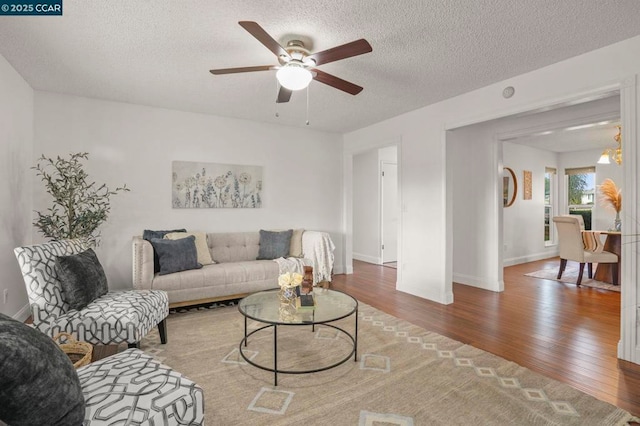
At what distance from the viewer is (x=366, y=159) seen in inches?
279

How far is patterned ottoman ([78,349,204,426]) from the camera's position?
4.11 ft

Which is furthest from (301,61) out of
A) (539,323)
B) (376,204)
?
(376,204)

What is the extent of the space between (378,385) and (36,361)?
1.86 metres

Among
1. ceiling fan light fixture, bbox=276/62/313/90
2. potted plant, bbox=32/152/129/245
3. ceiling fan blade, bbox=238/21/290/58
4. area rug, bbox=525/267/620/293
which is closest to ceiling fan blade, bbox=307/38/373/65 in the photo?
ceiling fan light fixture, bbox=276/62/313/90

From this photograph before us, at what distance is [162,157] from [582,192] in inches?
351

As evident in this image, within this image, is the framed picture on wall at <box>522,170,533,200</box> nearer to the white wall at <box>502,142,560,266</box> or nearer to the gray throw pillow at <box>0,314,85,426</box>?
the white wall at <box>502,142,560,266</box>

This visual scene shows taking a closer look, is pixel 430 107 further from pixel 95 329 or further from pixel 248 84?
pixel 95 329

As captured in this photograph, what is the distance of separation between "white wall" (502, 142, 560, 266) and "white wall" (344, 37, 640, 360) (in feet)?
7.35

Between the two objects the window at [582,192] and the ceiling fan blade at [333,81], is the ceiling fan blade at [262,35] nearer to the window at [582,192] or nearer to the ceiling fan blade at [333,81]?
the ceiling fan blade at [333,81]

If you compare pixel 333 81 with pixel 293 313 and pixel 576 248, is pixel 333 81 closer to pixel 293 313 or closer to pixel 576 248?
pixel 293 313


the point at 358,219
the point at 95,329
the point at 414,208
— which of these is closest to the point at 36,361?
the point at 95,329

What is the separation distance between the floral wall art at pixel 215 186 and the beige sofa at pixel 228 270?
→ 0.50 m

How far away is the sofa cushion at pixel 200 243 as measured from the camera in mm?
4229

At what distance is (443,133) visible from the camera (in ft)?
13.6
